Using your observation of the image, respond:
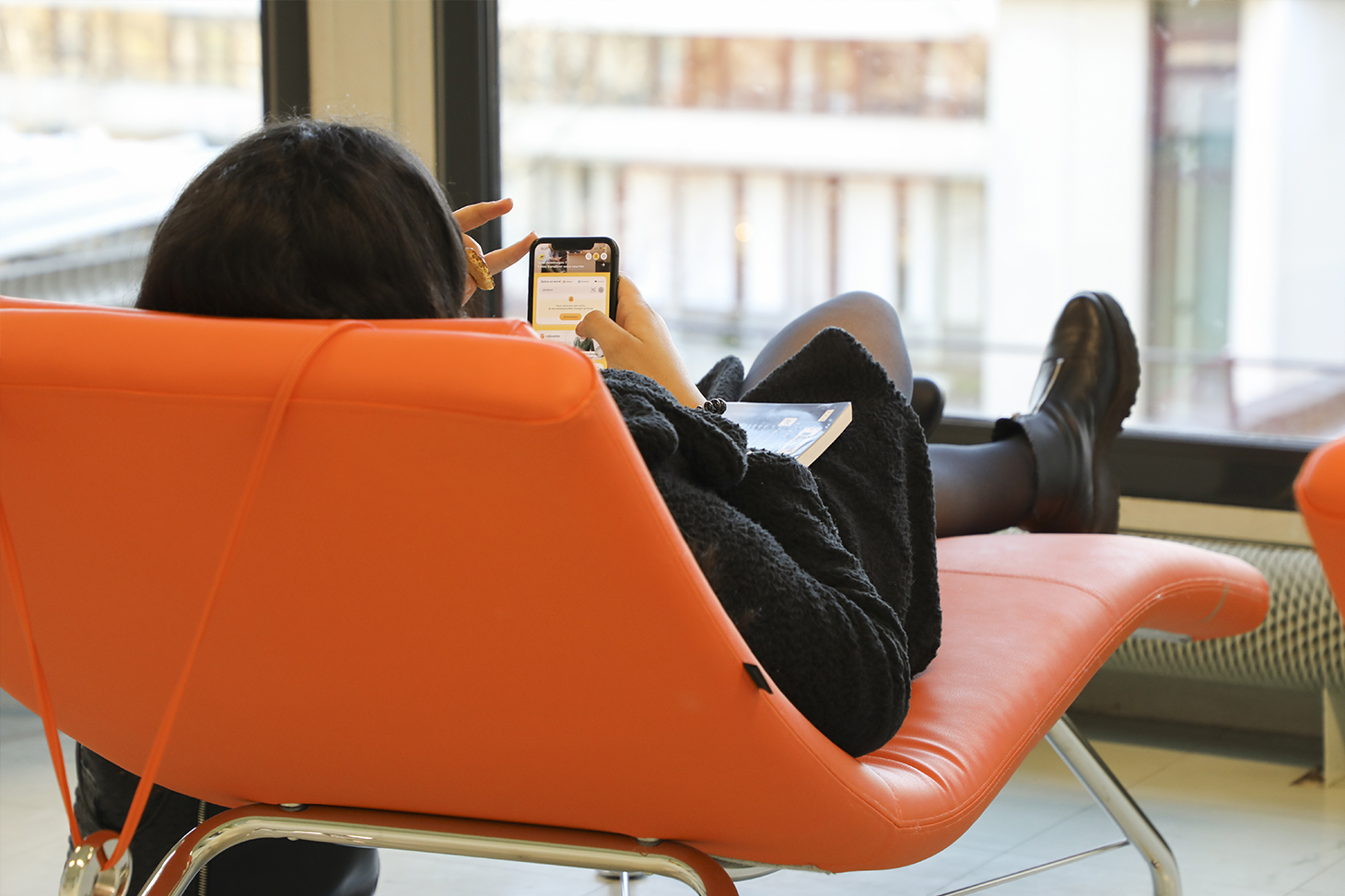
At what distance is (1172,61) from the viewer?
7.15 ft

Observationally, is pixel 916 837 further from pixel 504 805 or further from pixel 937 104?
pixel 937 104

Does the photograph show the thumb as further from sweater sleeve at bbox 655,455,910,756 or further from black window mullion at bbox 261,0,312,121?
black window mullion at bbox 261,0,312,121

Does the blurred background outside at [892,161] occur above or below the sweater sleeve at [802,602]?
above

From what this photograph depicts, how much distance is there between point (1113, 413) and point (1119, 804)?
0.68 metres

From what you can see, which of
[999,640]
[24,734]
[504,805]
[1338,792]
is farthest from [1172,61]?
[24,734]

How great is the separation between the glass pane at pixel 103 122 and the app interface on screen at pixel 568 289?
1726 mm

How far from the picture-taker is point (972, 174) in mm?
2344

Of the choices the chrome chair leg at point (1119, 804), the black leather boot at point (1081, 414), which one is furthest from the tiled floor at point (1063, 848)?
the black leather boot at point (1081, 414)

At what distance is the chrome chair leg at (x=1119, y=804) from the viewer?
1.37m

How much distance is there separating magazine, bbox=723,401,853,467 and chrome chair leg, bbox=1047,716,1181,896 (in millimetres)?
491

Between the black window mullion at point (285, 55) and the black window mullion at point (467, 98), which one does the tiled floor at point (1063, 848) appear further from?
the black window mullion at point (285, 55)

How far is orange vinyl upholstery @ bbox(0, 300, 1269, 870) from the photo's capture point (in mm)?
672

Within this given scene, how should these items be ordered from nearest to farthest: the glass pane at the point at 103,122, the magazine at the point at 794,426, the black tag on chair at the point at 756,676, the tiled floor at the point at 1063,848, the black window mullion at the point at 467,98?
the black tag on chair at the point at 756,676, the magazine at the point at 794,426, the tiled floor at the point at 1063,848, the black window mullion at the point at 467,98, the glass pane at the point at 103,122

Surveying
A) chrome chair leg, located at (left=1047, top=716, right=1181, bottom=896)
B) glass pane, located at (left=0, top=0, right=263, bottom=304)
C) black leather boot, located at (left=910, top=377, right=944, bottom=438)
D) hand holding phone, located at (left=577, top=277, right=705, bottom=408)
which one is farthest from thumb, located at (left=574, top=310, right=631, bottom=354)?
glass pane, located at (left=0, top=0, right=263, bottom=304)
